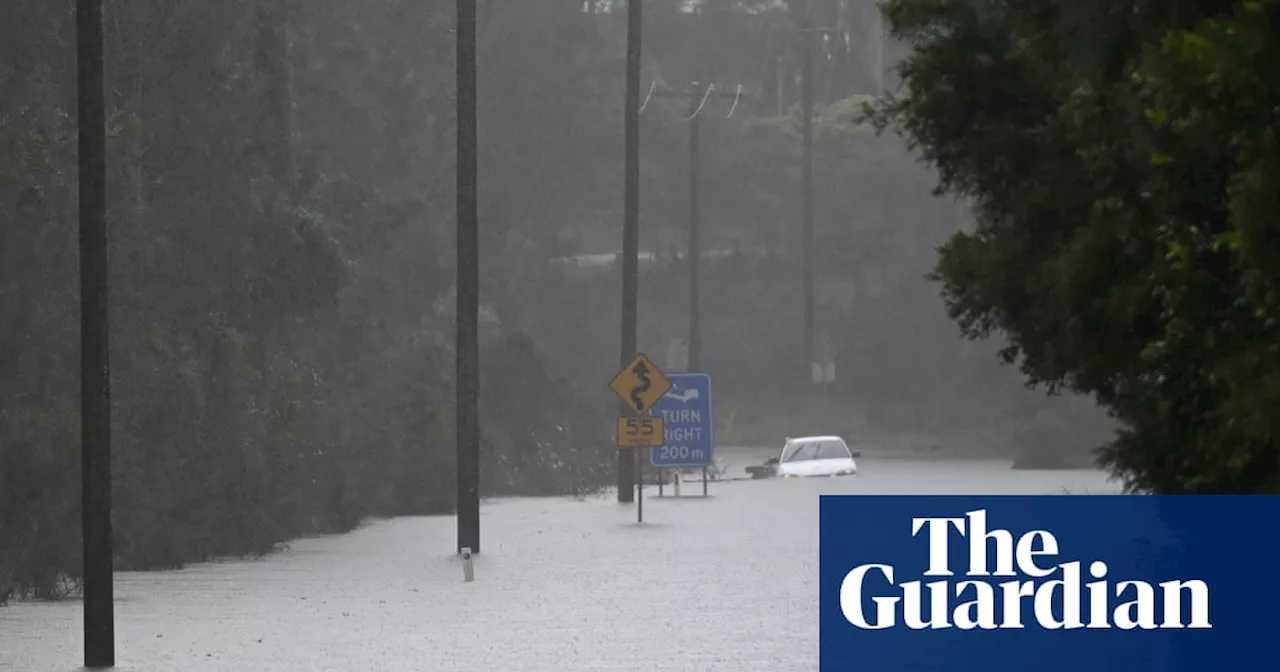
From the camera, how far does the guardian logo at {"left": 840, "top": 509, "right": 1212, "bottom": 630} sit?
11.9m

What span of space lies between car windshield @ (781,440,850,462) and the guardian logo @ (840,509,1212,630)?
4532 cm

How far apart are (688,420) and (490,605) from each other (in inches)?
835

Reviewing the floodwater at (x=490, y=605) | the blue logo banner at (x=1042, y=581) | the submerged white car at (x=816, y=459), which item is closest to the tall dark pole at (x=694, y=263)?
the submerged white car at (x=816, y=459)

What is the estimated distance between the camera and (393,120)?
173 ft

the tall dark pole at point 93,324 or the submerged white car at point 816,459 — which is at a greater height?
the tall dark pole at point 93,324

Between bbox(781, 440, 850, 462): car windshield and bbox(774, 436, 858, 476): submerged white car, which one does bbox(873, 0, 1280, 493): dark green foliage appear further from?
bbox(781, 440, 850, 462): car windshield

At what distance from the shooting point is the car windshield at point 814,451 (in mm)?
57594

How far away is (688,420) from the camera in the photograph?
4697cm

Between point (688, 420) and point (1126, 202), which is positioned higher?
point (1126, 202)

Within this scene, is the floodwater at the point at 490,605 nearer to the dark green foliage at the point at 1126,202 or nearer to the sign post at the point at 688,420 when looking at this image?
the sign post at the point at 688,420

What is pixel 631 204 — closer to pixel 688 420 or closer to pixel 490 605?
pixel 688 420

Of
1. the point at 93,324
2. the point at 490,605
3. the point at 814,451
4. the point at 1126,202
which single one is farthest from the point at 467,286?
the point at 814,451

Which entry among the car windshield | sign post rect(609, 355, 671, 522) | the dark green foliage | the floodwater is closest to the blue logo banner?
the dark green foliage

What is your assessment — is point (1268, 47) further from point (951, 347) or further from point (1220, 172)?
point (951, 347)
